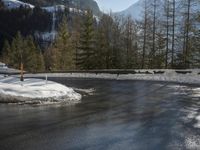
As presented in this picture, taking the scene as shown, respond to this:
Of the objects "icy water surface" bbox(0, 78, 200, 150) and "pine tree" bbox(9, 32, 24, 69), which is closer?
"icy water surface" bbox(0, 78, 200, 150)

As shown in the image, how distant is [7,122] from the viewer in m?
10.7

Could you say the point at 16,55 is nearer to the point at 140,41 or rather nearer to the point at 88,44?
the point at 88,44

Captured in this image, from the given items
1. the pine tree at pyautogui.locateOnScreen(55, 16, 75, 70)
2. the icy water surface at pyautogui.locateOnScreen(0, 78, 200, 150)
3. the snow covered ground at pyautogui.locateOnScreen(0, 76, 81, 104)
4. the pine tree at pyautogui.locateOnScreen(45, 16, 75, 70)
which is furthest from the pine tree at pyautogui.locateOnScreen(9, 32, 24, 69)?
the icy water surface at pyautogui.locateOnScreen(0, 78, 200, 150)

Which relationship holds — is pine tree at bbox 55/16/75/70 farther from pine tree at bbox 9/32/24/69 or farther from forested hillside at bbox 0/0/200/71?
pine tree at bbox 9/32/24/69

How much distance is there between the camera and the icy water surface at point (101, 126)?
27.2 feet

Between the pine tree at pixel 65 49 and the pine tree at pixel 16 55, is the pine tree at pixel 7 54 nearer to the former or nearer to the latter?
the pine tree at pixel 16 55

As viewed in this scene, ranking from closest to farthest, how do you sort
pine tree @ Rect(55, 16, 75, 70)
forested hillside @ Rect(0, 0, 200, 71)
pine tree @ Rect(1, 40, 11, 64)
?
forested hillside @ Rect(0, 0, 200, 71) < pine tree @ Rect(55, 16, 75, 70) < pine tree @ Rect(1, 40, 11, 64)

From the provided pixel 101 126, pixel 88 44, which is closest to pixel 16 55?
pixel 88 44

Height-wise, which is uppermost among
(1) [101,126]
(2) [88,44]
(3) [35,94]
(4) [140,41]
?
(4) [140,41]

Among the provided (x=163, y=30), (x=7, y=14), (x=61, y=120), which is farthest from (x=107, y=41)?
(x=7, y=14)

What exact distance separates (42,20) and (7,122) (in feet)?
588

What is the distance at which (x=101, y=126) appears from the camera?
10383 millimetres

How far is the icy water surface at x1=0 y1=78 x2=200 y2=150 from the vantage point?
828 centimetres

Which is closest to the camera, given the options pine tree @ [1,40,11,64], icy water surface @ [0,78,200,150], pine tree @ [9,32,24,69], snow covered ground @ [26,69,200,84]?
icy water surface @ [0,78,200,150]
